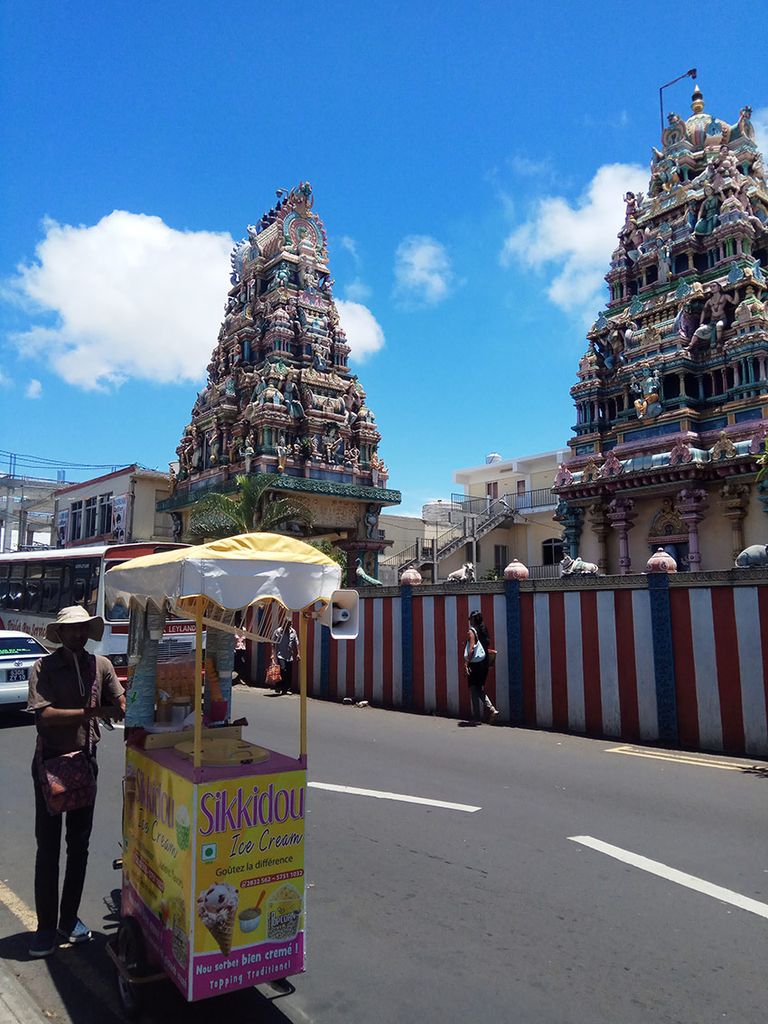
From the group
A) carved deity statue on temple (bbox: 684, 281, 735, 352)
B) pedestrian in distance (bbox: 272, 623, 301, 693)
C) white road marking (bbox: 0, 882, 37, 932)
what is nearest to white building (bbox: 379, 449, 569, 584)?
carved deity statue on temple (bbox: 684, 281, 735, 352)

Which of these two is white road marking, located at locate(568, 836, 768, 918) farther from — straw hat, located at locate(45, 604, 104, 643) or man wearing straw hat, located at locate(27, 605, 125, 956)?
straw hat, located at locate(45, 604, 104, 643)

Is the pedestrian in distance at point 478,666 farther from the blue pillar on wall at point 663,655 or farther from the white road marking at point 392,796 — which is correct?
the white road marking at point 392,796

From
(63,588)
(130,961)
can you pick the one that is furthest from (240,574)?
(63,588)

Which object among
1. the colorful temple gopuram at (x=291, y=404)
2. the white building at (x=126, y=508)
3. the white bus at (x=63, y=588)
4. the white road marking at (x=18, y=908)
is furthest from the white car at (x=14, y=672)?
the white building at (x=126, y=508)

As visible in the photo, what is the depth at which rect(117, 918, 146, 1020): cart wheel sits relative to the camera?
11.5 ft

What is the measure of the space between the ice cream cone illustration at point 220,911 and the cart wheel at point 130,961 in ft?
1.69

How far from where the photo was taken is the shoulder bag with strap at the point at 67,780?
13.7 ft

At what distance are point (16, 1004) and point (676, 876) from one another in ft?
13.7

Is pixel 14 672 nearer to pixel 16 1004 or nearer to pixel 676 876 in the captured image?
pixel 16 1004

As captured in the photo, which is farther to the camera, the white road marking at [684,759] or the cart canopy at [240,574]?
the white road marking at [684,759]

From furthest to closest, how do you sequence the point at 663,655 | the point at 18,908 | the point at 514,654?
the point at 514,654 < the point at 663,655 < the point at 18,908

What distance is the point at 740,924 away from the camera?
4.43 m

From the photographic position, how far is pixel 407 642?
1449 cm

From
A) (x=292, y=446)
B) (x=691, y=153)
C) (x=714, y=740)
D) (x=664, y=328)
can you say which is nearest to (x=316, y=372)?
(x=292, y=446)
